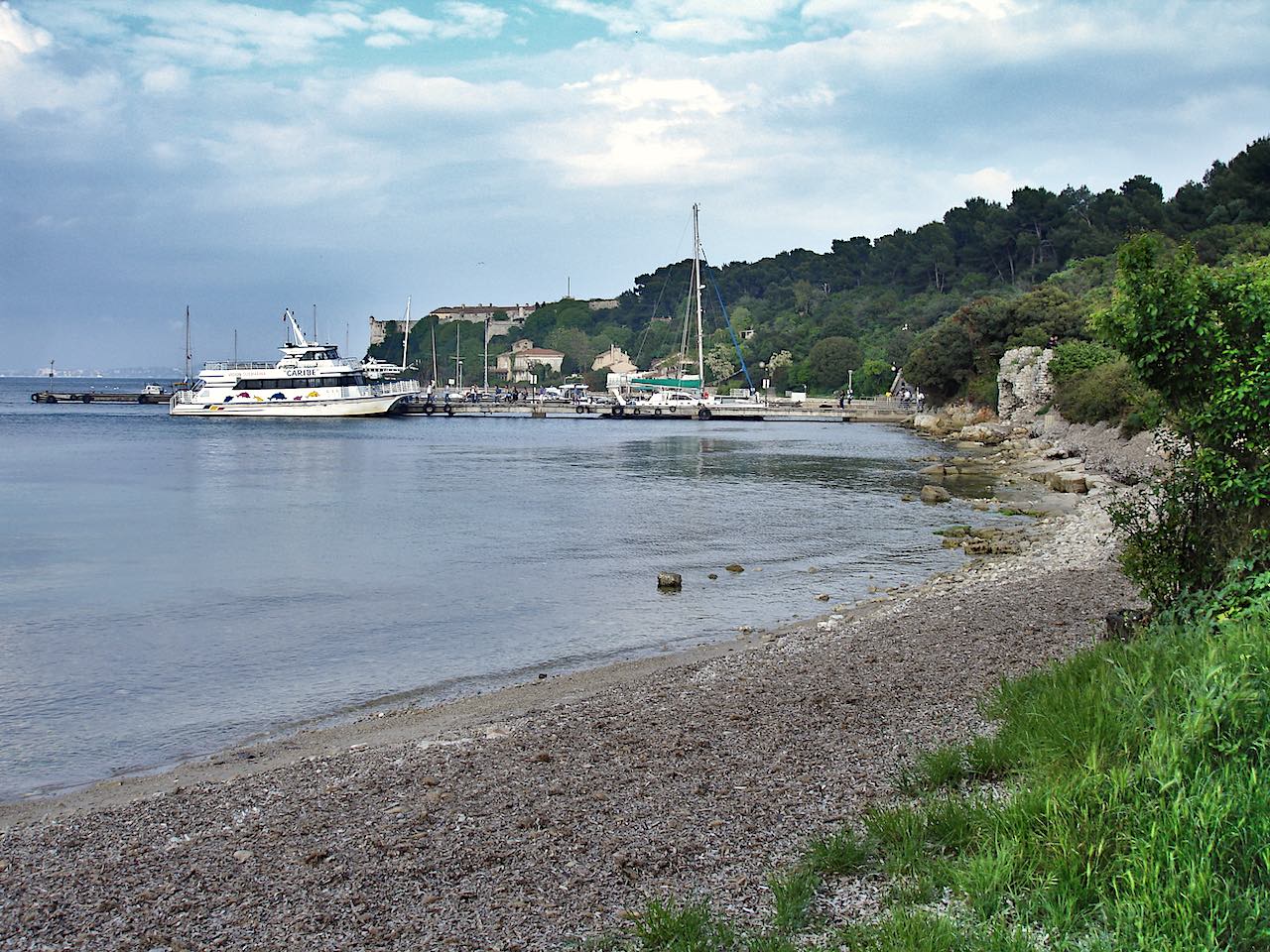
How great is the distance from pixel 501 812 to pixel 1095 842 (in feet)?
12.5

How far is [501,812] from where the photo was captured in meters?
7.10

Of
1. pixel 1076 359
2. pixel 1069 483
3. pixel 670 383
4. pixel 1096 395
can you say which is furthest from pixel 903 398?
pixel 1069 483

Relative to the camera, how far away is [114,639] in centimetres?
1566

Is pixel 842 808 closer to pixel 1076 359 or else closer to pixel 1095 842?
pixel 1095 842

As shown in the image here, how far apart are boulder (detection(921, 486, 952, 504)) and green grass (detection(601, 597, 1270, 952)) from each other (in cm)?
2651

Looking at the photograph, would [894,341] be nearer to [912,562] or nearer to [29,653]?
[912,562]

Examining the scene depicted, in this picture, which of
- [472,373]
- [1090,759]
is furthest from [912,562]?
[472,373]

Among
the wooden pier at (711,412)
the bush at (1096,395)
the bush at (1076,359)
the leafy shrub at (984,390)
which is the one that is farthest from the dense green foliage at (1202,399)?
the wooden pier at (711,412)

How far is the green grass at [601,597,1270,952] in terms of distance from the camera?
174 inches

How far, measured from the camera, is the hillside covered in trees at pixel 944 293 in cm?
7125

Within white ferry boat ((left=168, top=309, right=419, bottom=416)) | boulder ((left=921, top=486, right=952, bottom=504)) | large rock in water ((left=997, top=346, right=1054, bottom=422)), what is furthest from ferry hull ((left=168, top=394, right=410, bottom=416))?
boulder ((left=921, top=486, right=952, bottom=504))

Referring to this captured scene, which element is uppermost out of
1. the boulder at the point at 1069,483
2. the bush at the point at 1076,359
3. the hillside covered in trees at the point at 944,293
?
the hillside covered in trees at the point at 944,293

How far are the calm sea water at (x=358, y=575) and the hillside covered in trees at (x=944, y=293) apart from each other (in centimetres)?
946

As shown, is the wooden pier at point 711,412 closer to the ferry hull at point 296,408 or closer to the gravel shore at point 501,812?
the ferry hull at point 296,408
